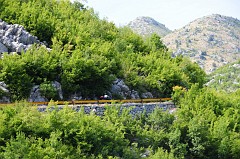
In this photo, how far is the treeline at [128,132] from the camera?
78.3 ft

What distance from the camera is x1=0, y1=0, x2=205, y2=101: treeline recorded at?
35.1 metres

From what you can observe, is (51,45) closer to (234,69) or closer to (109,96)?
(109,96)

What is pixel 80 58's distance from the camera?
→ 123 ft

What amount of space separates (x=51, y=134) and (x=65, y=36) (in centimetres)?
2276

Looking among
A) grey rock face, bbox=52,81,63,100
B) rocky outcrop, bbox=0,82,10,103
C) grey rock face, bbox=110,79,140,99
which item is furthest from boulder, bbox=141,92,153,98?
rocky outcrop, bbox=0,82,10,103

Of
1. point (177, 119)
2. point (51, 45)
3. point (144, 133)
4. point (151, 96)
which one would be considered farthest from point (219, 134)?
point (51, 45)

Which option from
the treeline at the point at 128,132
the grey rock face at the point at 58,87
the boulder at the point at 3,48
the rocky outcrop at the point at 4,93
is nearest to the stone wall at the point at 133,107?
the treeline at the point at 128,132

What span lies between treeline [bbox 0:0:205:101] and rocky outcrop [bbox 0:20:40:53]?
59.2 inches

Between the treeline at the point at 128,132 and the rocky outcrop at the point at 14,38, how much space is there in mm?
12287

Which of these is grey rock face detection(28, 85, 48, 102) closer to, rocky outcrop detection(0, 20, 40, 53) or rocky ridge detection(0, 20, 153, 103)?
rocky ridge detection(0, 20, 153, 103)

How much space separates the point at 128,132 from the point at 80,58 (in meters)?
10.8

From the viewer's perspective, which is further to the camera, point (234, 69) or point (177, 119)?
point (234, 69)

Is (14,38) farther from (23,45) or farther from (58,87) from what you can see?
(58,87)

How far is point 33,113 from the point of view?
25.5 m
